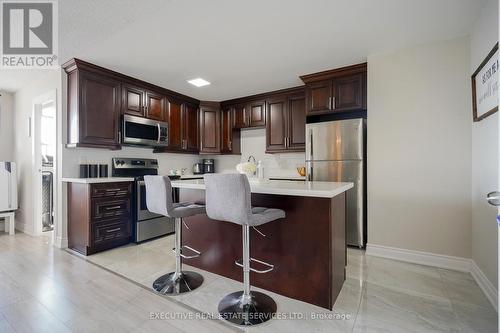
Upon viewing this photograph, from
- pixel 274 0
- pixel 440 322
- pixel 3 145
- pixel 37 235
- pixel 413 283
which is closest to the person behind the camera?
pixel 440 322

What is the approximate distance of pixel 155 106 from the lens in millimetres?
3941

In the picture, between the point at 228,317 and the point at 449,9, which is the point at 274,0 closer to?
the point at 449,9

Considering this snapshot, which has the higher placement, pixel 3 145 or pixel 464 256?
pixel 3 145

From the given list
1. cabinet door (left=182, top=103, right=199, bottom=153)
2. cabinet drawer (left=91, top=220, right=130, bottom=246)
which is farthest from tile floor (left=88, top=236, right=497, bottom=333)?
cabinet door (left=182, top=103, right=199, bottom=153)

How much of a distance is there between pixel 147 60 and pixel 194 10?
125 centimetres

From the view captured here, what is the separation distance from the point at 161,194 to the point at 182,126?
8.93 feet

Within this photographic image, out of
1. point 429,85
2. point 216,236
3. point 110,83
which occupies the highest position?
point 110,83

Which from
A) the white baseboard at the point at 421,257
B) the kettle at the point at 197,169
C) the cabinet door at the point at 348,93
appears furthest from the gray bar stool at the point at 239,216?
the kettle at the point at 197,169

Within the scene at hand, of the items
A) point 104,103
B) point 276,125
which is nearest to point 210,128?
point 276,125

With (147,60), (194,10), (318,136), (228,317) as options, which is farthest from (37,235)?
(318,136)

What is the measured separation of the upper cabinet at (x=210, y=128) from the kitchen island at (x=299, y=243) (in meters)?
2.63

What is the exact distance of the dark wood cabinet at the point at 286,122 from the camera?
3.99 m

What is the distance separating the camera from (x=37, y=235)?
12.1 feet

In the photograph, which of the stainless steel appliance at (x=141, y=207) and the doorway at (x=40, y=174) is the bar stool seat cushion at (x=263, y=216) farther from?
the doorway at (x=40, y=174)
